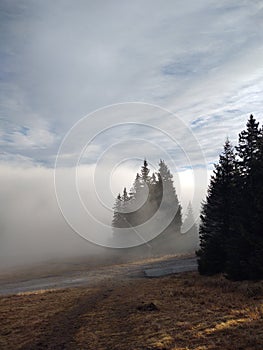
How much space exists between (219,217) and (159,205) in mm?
28388

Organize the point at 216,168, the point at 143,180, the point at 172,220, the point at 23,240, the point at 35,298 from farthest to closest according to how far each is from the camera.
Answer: the point at 23,240
the point at 143,180
the point at 172,220
the point at 216,168
the point at 35,298

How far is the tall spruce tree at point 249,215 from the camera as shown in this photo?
19.1 meters

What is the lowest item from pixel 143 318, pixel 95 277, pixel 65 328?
pixel 65 328

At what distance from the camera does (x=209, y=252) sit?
26469 mm

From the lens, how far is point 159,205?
5519 centimetres

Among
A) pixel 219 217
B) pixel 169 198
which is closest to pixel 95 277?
pixel 219 217

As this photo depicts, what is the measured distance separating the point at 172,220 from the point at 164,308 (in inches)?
1551

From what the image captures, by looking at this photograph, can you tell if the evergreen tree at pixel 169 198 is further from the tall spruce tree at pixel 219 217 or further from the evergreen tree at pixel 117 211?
the tall spruce tree at pixel 219 217

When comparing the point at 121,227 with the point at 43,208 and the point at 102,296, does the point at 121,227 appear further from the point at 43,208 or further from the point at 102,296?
the point at 43,208

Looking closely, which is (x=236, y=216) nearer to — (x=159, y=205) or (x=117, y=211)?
(x=159, y=205)

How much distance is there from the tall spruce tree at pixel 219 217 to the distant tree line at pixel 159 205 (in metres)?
26.3

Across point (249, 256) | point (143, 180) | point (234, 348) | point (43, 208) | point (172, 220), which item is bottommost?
point (234, 348)

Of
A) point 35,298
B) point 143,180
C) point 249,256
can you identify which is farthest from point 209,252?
point 143,180

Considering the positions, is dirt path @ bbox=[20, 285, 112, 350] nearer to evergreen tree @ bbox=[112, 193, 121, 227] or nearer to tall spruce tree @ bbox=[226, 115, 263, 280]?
tall spruce tree @ bbox=[226, 115, 263, 280]
